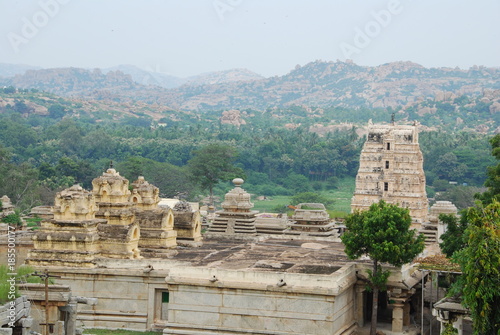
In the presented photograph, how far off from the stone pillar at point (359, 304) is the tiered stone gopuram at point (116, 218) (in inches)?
263

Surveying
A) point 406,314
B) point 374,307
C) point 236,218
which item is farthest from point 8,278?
point 236,218

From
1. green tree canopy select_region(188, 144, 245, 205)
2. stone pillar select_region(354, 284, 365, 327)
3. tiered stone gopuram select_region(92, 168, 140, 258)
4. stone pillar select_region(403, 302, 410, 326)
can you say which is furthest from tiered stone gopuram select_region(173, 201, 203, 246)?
green tree canopy select_region(188, 144, 245, 205)

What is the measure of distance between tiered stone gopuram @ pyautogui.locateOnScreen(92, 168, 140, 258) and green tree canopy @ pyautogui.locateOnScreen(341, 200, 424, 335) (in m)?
6.46

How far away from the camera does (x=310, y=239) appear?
107 ft

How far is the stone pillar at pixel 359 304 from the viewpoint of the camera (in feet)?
83.3

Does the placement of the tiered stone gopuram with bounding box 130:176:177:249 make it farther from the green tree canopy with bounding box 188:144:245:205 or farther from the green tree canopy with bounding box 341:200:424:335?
the green tree canopy with bounding box 188:144:245:205

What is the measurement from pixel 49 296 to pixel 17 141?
93971 mm

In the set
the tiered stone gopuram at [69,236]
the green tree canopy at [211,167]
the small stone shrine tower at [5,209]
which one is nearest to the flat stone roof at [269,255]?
the tiered stone gopuram at [69,236]

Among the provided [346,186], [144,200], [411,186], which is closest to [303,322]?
[144,200]

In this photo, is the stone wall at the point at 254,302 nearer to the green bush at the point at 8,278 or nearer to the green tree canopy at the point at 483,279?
the green bush at the point at 8,278

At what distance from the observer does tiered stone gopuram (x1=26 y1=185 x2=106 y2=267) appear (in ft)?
84.5

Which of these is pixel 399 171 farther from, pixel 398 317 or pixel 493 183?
pixel 398 317

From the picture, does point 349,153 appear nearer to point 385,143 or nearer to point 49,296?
point 385,143

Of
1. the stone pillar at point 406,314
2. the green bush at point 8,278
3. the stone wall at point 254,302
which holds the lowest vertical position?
the stone pillar at point 406,314
